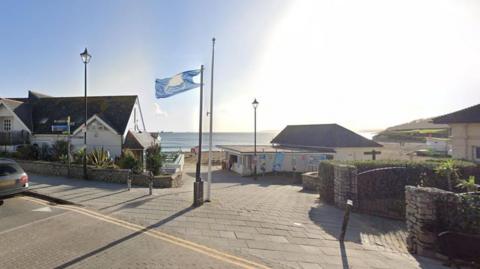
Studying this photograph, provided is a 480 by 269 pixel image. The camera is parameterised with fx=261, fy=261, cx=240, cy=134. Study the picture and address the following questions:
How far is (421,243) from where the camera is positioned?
22.3 feet

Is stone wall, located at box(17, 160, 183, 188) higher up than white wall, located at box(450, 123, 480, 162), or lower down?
lower down

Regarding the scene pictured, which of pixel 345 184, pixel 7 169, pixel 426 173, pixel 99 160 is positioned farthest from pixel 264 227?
pixel 99 160

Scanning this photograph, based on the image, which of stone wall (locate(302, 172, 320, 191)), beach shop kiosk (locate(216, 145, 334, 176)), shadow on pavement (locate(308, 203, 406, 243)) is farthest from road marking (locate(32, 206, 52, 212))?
beach shop kiosk (locate(216, 145, 334, 176))

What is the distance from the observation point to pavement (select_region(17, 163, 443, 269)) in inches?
242

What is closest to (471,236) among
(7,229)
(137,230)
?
(137,230)

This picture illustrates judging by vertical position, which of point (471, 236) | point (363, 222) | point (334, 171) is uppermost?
point (334, 171)

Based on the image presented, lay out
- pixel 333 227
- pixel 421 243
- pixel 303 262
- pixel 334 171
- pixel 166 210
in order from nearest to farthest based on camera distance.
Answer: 1. pixel 303 262
2. pixel 421 243
3. pixel 333 227
4. pixel 166 210
5. pixel 334 171

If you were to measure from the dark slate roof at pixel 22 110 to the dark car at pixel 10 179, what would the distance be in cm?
2122

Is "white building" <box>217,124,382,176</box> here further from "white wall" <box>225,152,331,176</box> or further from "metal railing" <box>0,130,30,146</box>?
"metal railing" <box>0,130,30,146</box>

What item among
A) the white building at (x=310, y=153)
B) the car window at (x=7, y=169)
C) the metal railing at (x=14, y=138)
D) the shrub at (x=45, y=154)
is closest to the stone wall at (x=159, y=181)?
the car window at (x=7, y=169)

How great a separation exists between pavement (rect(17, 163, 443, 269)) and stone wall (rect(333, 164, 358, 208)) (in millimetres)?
602

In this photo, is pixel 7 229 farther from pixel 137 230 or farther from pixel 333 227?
pixel 333 227

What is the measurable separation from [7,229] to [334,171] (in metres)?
11.9

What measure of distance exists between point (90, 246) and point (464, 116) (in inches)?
849
